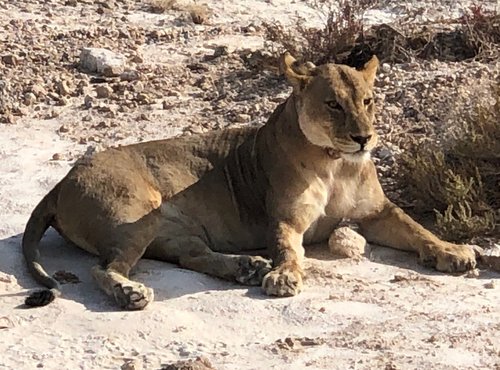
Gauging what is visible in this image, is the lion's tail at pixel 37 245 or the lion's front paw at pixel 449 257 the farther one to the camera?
the lion's front paw at pixel 449 257

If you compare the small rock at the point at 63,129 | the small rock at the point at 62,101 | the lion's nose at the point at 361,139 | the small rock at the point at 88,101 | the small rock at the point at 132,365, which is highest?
the lion's nose at the point at 361,139

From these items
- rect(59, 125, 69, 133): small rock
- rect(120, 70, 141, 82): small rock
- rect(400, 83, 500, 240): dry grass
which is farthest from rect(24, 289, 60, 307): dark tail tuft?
rect(120, 70, 141, 82): small rock

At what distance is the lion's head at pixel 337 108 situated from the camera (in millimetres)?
6965

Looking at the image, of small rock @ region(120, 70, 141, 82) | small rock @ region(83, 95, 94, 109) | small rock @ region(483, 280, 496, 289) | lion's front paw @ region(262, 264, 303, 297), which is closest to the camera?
lion's front paw @ region(262, 264, 303, 297)

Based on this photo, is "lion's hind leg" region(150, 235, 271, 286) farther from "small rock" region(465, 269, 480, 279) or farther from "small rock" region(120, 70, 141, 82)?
"small rock" region(120, 70, 141, 82)

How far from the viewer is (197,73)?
412 inches

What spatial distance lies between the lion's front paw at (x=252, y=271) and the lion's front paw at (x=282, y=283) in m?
0.12

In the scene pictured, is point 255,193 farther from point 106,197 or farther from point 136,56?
point 136,56

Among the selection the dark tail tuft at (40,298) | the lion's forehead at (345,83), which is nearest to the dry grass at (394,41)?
the lion's forehead at (345,83)

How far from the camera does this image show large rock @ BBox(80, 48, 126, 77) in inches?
409

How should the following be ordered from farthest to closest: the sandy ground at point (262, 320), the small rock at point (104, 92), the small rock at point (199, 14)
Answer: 1. the small rock at point (199, 14)
2. the small rock at point (104, 92)
3. the sandy ground at point (262, 320)

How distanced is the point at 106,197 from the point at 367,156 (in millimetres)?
1439

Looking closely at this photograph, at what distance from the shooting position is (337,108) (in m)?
7.09

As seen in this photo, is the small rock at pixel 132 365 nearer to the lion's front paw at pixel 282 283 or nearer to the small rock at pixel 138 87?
the lion's front paw at pixel 282 283
